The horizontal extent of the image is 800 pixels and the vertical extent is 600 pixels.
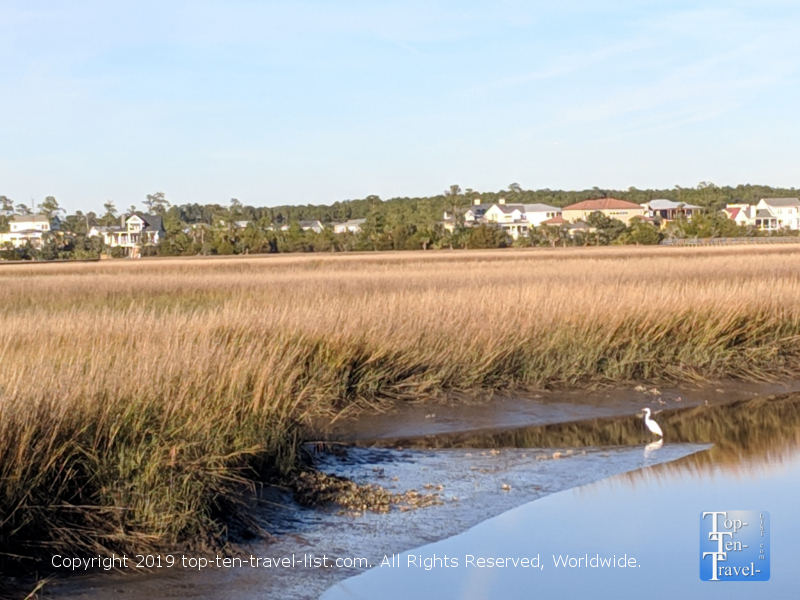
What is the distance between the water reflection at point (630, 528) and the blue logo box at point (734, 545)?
A: 0.08 m

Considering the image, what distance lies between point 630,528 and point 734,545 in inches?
31.1

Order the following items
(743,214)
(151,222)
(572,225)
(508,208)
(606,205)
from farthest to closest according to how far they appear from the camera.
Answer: (606,205)
(508,208)
(743,214)
(151,222)
(572,225)

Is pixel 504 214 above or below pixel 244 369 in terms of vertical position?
above

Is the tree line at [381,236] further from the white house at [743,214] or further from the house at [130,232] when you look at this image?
the white house at [743,214]

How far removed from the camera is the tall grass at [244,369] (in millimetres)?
6344

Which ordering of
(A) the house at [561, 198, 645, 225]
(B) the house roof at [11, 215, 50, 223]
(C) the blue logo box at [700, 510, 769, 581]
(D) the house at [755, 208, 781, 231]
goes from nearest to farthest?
1. (C) the blue logo box at [700, 510, 769, 581]
2. (D) the house at [755, 208, 781, 231]
3. (B) the house roof at [11, 215, 50, 223]
4. (A) the house at [561, 198, 645, 225]

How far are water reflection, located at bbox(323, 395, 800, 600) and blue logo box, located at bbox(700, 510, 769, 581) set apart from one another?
8cm

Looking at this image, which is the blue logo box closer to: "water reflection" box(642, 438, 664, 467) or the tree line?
"water reflection" box(642, 438, 664, 467)

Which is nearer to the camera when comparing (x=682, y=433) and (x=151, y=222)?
(x=682, y=433)

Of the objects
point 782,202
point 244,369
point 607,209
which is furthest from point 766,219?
point 244,369

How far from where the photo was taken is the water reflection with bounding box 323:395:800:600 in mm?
6578

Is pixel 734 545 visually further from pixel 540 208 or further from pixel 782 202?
pixel 540 208

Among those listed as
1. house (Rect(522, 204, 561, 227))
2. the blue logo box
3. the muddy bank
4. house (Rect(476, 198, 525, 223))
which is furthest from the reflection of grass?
house (Rect(522, 204, 561, 227))

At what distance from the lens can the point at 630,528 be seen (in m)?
7.87
